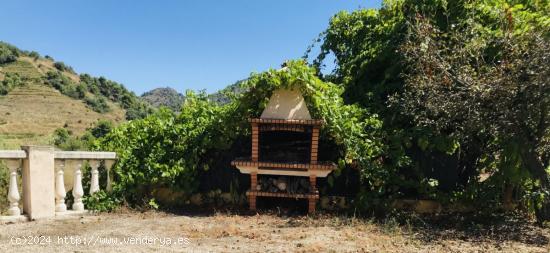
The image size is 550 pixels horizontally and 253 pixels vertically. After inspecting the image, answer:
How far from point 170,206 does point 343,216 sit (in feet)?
8.68

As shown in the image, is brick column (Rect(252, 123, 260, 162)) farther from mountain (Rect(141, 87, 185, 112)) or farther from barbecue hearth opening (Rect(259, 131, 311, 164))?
mountain (Rect(141, 87, 185, 112))

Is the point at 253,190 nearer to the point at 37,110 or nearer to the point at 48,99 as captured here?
the point at 37,110

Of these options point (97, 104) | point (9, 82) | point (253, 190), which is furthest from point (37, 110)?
point (253, 190)

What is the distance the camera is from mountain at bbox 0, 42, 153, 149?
49.0 meters

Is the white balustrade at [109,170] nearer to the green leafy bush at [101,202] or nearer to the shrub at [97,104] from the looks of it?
the green leafy bush at [101,202]

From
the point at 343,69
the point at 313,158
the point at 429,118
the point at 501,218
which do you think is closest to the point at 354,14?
the point at 343,69

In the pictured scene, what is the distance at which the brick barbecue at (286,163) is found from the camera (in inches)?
213

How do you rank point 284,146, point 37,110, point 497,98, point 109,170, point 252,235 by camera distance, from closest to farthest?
point 252,235, point 497,98, point 109,170, point 284,146, point 37,110

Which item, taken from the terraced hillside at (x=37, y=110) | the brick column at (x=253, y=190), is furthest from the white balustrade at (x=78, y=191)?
the terraced hillside at (x=37, y=110)

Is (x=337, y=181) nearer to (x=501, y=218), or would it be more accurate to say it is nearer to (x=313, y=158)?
(x=313, y=158)

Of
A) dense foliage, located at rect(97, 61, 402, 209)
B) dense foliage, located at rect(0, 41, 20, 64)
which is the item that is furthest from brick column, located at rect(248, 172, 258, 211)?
dense foliage, located at rect(0, 41, 20, 64)

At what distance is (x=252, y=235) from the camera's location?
426 centimetres

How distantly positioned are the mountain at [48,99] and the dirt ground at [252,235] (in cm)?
4341

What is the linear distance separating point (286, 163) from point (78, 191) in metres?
2.95
